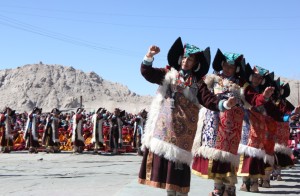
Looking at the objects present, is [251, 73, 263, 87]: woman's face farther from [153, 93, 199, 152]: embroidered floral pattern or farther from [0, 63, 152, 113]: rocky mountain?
[0, 63, 152, 113]: rocky mountain

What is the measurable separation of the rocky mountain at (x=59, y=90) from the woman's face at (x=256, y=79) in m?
103

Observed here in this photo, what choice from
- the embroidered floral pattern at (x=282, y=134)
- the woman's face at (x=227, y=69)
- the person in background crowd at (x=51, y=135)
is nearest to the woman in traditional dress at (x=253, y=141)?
the woman's face at (x=227, y=69)

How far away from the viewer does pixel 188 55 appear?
6.11 m

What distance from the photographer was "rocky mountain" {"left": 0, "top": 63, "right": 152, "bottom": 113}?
121 m

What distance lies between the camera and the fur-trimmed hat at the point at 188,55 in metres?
6.10

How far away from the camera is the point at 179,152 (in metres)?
5.80

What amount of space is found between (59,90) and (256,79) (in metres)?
126

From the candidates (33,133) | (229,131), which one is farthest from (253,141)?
(33,133)

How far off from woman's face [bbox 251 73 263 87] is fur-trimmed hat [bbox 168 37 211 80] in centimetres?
265

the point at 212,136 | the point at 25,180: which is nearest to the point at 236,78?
the point at 212,136

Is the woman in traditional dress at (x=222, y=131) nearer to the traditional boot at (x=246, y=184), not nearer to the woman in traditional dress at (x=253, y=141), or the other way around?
the woman in traditional dress at (x=253, y=141)

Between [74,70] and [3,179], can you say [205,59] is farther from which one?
[74,70]

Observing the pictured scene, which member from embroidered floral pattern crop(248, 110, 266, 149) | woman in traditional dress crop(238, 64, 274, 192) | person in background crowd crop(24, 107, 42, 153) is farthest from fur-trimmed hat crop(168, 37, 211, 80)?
person in background crowd crop(24, 107, 42, 153)

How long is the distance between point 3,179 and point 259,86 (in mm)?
5333
